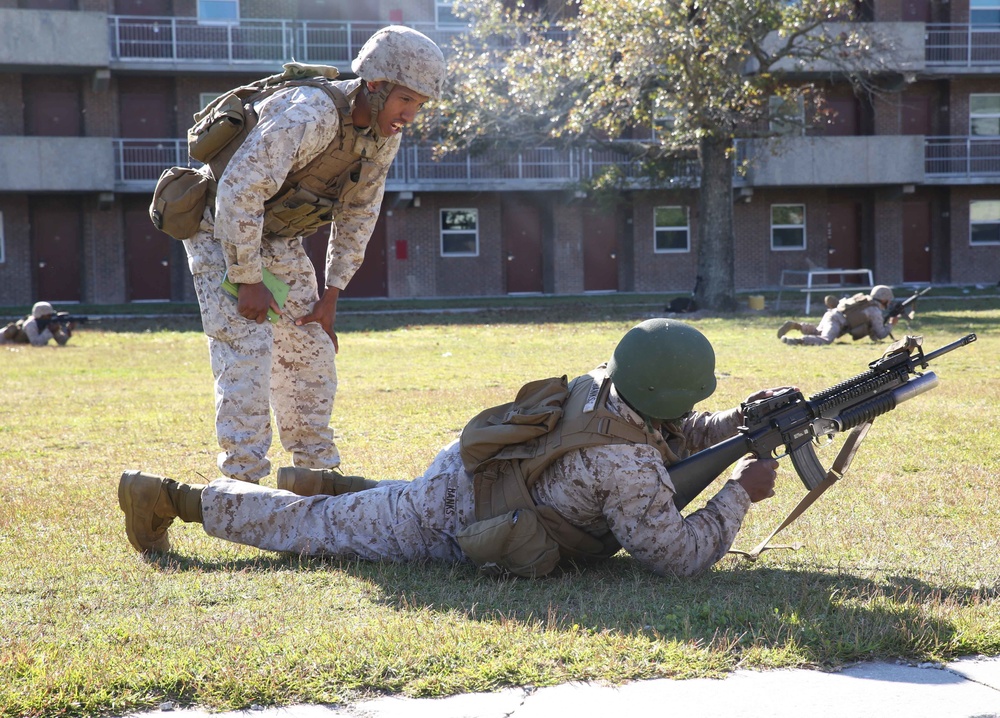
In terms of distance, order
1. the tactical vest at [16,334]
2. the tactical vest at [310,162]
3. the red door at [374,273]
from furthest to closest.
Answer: the red door at [374,273], the tactical vest at [16,334], the tactical vest at [310,162]

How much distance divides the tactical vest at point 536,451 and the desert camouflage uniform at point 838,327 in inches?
461

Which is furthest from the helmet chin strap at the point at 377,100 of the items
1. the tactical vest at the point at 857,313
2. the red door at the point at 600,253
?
the red door at the point at 600,253

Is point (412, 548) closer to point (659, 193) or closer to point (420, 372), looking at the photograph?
point (420, 372)

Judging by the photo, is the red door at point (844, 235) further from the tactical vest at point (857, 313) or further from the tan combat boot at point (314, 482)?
the tan combat boot at point (314, 482)

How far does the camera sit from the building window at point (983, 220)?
3534 centimetres

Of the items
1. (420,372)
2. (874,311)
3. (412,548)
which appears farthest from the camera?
(874,311)

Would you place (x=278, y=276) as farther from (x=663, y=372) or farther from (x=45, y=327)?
(x=45, y=327)

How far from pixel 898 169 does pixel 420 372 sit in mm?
24539

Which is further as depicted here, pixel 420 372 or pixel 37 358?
pixel 37 358

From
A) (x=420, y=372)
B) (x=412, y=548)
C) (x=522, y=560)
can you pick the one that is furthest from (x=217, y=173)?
(x=420, y=372)

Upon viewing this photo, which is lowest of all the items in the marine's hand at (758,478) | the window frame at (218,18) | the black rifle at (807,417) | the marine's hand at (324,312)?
the marine's hand at (758,478)

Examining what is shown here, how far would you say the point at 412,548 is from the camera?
4316mm

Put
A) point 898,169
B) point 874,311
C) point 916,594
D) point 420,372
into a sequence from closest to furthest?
1. point 916,594
2. point 420,372
3. point 874,311
4. point 898,169

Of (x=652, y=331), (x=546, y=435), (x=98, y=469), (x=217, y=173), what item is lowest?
(x=98, y=469)
